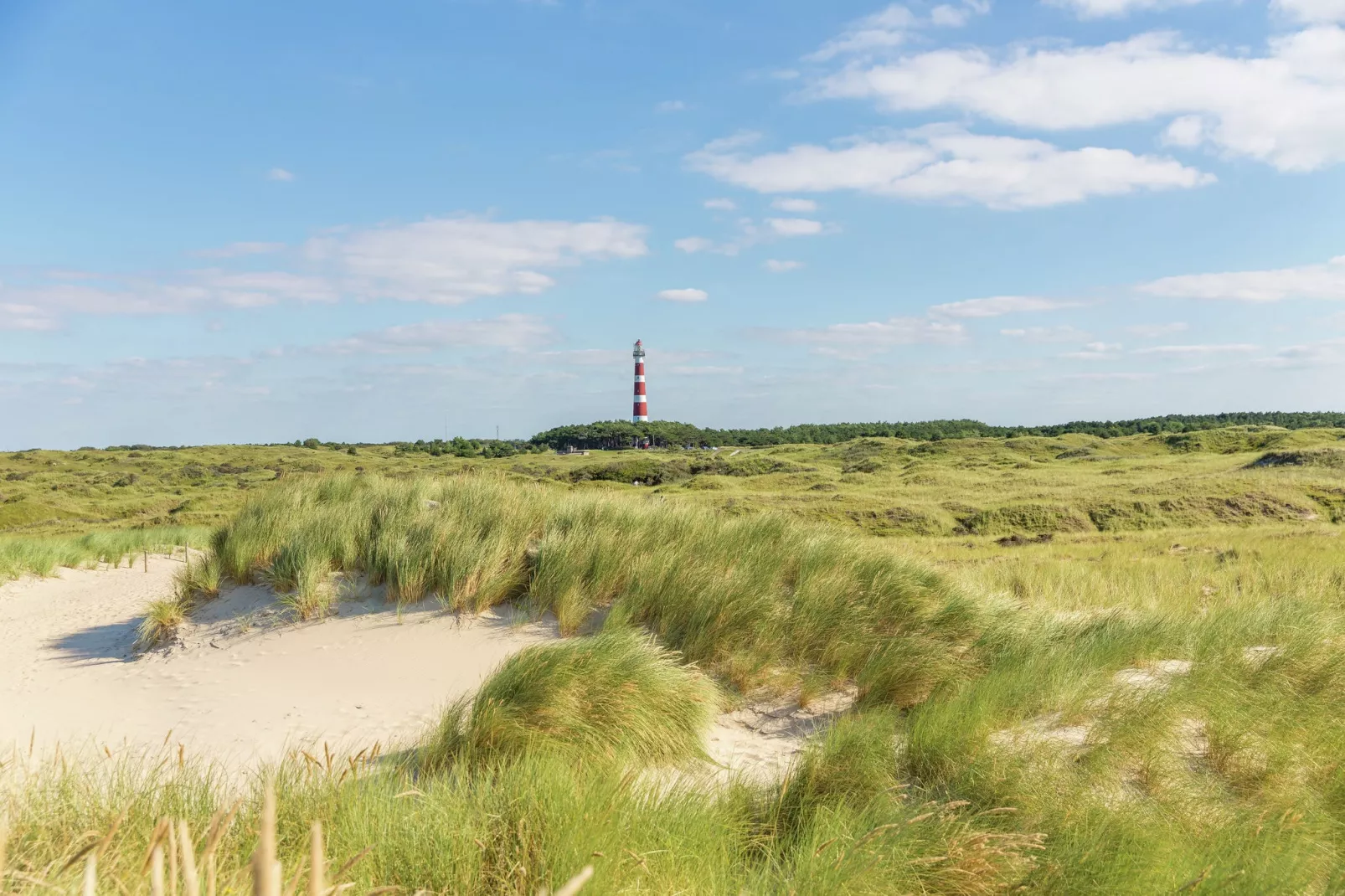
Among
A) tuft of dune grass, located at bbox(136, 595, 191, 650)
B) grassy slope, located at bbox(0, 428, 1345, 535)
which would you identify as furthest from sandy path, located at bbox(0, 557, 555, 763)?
grassy slope, located at bbox(0, 428, 1345, 535)

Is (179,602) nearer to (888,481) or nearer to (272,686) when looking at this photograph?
(272,686)

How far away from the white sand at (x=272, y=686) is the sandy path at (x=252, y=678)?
2cm

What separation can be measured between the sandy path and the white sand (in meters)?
0.02

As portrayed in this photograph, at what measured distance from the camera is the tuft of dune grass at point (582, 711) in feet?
16.4

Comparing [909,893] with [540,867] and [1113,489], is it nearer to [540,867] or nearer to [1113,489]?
[540,867]

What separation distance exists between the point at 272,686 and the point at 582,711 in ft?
11.9

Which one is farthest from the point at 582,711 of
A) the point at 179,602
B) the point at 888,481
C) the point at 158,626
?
the point at 888,481

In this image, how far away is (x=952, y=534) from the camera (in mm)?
25922

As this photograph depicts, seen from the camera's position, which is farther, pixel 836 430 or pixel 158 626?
pixel 836 430

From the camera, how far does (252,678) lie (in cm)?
769

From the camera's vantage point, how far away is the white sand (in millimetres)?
6148

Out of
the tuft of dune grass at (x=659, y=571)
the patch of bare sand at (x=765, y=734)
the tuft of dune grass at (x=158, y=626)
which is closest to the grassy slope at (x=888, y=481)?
the tuft of dune grass at (x=659, y=571)

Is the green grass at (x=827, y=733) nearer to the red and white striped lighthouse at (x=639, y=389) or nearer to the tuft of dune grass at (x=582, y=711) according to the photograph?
the tuft of dune grass at (x=582, y=711)

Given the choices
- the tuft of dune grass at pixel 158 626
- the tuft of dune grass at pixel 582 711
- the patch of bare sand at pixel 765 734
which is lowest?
the patch of bare sand at pixel 765 734
